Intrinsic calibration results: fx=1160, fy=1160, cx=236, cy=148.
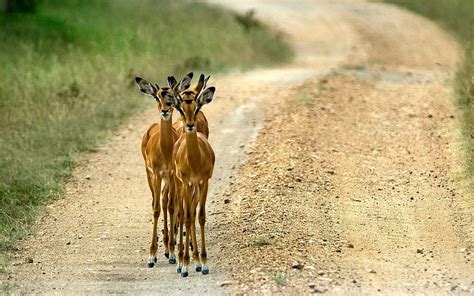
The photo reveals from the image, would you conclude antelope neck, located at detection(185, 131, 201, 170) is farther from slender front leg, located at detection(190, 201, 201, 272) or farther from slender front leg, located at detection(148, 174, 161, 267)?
slender front leg, located at detection(148, 174, 161, 267)

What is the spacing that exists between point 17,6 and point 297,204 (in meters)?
17.5

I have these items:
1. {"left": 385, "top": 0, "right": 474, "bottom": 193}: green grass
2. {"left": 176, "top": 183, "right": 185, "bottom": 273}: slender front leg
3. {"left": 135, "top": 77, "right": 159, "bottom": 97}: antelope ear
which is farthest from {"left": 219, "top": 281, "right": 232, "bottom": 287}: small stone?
{"left": 385, "top": 0, "right": 474, "bottom": 193}: green grass

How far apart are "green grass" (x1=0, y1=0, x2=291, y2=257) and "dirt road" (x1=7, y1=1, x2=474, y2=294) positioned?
0.43 metres

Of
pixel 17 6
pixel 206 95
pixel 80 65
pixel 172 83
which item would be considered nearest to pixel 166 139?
pixel 172 83

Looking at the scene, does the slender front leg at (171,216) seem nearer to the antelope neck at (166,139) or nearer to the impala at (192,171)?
the antelope neck at (166,139)

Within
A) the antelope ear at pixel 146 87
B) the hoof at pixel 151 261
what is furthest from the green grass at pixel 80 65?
the antelope ear at pixel 146 87

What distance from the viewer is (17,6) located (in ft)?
92.1

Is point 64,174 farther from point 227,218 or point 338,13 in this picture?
point 338,13

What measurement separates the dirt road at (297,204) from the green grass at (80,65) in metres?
0.43

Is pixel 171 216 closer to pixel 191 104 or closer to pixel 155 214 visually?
pixel 155 214

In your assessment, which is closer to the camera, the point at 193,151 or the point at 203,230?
the point at 193,151

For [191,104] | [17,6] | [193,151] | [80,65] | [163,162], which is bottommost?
[17,6]

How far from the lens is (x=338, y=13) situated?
38.1 m

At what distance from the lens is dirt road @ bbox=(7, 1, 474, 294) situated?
31.7 ft
